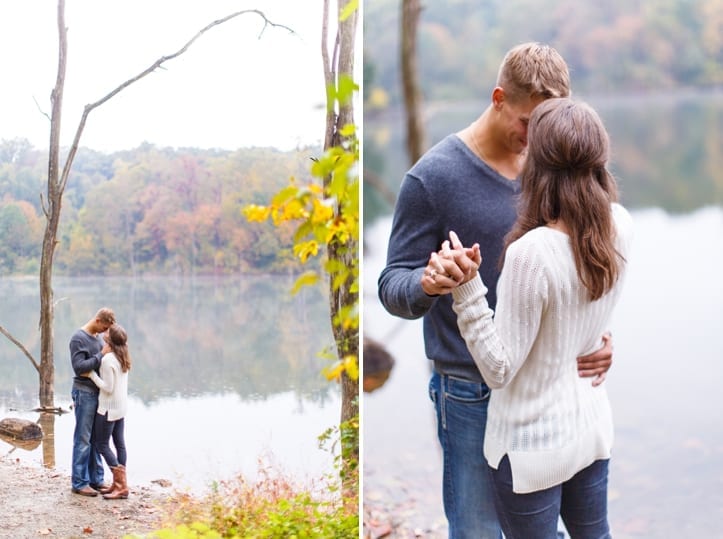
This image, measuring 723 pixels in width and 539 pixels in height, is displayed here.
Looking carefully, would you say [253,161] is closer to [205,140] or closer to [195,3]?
[205,140]

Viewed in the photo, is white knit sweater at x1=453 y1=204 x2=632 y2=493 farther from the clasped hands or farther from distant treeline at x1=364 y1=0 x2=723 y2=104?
distant treeline at x1=364 y1=0 x2=723 y2=104

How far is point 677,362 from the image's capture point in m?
3.22

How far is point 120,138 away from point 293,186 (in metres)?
0.49

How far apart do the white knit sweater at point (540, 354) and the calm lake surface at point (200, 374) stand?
0.81m

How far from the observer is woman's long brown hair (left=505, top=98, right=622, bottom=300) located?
1376 mm

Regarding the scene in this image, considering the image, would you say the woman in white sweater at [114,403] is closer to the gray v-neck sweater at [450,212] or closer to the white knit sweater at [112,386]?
the white knit sweater at [112,386]

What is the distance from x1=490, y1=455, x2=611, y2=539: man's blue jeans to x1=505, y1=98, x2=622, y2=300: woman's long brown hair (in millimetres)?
388

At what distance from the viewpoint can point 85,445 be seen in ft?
6.82

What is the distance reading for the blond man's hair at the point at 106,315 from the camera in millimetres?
2096

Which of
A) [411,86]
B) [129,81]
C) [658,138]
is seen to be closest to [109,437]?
[129,81]

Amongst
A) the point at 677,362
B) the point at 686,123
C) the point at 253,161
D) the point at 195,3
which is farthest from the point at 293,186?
the point at 677,362

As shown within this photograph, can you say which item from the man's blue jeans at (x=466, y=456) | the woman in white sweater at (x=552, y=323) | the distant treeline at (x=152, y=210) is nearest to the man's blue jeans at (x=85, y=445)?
the distant treeline at (x=152, y=210)

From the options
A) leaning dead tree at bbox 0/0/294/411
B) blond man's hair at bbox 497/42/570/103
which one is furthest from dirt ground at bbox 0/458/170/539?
blond man's hair at bbox 497/42/570/103

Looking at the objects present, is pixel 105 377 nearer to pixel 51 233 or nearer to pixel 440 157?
pixel 51 233
